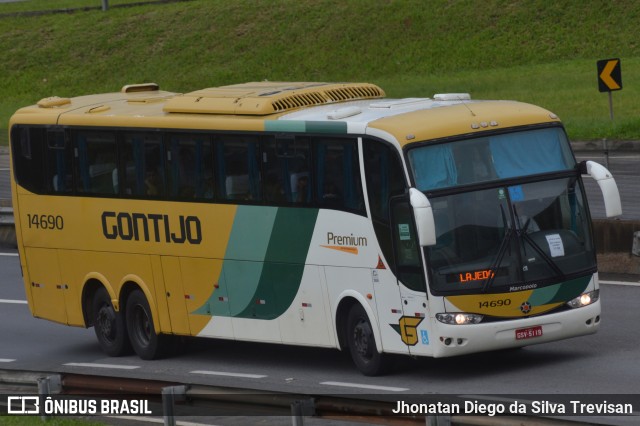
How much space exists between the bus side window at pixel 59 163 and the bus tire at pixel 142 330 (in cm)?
186

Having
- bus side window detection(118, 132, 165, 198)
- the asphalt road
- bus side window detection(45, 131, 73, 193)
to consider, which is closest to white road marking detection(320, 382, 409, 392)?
the asphalt road

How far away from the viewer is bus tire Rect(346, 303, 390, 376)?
1570 centimetres

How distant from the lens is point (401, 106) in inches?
642

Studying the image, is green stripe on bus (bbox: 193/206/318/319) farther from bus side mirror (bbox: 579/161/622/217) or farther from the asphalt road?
bus side mirror (bbox: 579/161/622/217)

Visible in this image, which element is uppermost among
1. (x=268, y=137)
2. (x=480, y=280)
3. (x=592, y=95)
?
(x=268, y=137)

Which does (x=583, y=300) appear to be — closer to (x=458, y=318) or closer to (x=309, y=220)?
(x=458, y=318)

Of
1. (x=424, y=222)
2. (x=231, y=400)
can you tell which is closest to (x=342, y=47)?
(x=424, y=222)

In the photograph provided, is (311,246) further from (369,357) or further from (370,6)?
(370,6)

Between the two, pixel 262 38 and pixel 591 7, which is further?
pixel 262 38

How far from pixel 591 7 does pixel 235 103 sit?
40122mm

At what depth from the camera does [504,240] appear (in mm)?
14961

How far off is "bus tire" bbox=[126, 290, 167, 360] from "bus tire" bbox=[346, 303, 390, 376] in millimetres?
3680

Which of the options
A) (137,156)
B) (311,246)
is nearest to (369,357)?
(311,246)

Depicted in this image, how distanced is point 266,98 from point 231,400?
24.2 ft
